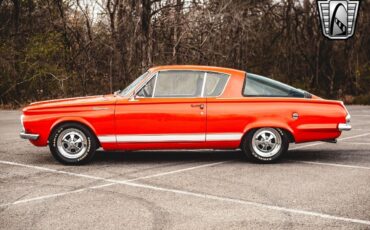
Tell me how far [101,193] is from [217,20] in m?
18.0

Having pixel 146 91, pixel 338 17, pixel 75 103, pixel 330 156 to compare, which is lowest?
pixel 330 156

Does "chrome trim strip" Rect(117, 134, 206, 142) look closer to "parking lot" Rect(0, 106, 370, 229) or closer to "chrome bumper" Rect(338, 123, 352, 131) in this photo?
"parking lot" Rect(0, 106, 370, 229)

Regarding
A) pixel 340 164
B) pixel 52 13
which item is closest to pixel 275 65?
pixel 52 13

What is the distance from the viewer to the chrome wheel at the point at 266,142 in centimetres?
846

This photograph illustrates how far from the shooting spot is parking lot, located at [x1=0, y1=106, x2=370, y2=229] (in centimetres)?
534

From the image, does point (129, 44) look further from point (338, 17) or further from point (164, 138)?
point (164, 138)

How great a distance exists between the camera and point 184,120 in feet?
27.4

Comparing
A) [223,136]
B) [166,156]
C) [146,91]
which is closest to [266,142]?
[223,136]

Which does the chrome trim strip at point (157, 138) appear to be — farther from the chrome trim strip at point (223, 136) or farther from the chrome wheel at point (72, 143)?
the chrome wheel at point (72, 143)

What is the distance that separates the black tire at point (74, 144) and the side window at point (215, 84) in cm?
188

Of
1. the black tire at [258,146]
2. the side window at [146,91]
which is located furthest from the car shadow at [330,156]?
the side window at [146,91]

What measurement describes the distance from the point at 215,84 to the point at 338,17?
17787mm

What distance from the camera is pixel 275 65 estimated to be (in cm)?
2875

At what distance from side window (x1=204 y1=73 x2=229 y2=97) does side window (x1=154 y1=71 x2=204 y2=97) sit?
0.11m
